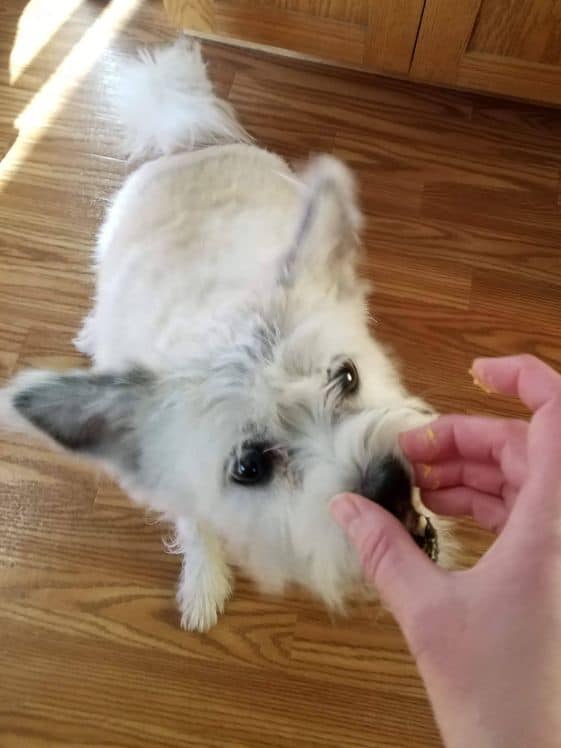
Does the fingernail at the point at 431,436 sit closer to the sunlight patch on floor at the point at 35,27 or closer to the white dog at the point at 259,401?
the white dog at the point at 259,401

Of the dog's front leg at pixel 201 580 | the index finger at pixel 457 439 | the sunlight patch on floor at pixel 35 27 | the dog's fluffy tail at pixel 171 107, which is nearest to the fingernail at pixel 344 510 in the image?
the index finger at pixel 457 439

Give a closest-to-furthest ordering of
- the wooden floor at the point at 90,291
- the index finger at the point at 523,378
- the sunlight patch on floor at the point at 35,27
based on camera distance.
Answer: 1. the index finger at the point at 523,378
2. the wooden floor at the point at 90,291
3. the sunlight patch on floor at the point at 35,27

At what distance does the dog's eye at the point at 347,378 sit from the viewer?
35.9 inches

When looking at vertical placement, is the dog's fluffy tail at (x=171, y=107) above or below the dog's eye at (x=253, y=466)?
above

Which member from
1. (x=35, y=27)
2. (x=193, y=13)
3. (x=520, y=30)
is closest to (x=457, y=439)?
(x=520, y=30)

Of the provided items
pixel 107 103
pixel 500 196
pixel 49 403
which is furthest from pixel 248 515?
pixel 107 103

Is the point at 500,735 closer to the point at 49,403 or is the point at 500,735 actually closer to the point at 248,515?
the point at 248,515

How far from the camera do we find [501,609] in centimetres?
57

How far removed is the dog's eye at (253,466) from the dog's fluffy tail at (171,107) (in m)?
0.91

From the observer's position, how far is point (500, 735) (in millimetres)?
538

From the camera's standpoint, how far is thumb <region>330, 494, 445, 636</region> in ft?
2.02

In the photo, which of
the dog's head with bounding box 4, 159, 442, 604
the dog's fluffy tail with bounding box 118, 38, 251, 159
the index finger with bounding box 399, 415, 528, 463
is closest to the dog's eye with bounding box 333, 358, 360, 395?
the dog's head with bounding box 4, 159, 442, 604

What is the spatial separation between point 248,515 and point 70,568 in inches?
24.8

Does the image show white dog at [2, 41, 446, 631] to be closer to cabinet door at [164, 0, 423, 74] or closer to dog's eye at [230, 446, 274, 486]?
dog's eye at [230, 446, 274, 486]
